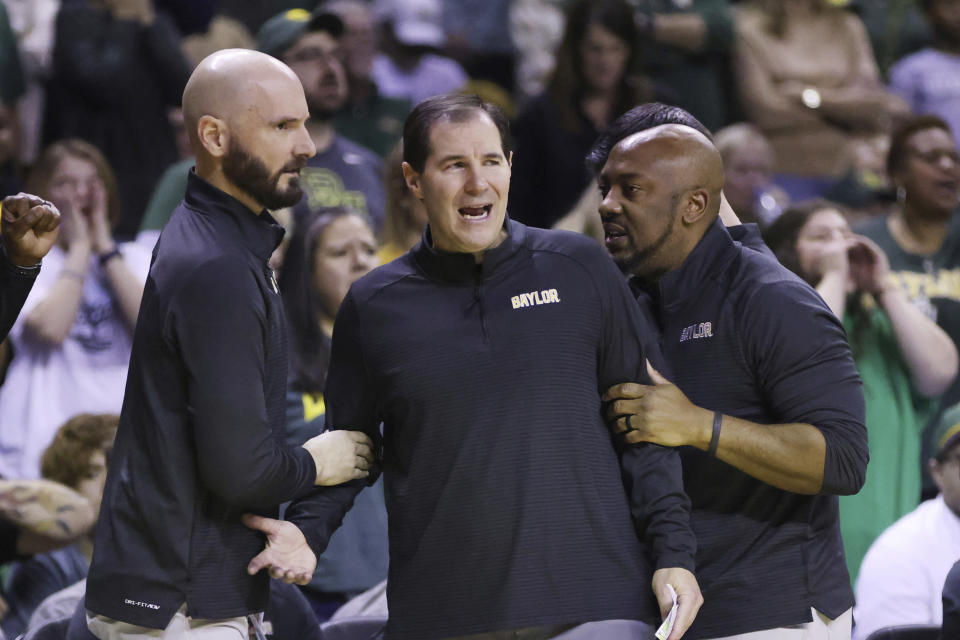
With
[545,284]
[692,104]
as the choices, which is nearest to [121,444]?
[545,284]

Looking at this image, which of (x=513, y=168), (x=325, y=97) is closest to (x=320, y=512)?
(x=325, y=97)

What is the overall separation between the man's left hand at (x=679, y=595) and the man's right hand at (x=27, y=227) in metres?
1.60

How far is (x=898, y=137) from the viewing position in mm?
6309

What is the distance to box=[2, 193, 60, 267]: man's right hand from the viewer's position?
325 centimetres

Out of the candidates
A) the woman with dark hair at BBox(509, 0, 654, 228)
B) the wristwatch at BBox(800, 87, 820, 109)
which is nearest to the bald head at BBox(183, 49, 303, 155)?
the woman with dark hair at BBox(509, 0, 654, 228)

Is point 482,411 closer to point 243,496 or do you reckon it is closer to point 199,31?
point 243,496

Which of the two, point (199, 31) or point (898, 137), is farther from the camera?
point (199, 31)

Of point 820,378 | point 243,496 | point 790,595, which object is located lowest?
point 790,595

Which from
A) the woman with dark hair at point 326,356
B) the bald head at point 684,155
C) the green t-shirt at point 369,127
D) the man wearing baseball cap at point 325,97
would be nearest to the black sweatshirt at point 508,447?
the bald head at point 684,155

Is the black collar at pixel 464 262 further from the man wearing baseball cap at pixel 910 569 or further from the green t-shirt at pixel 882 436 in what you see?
the green t-shirt at pixel 882 436

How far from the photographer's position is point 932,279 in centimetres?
611

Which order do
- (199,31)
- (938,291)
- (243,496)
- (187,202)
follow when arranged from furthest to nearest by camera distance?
(199,31), (938,291), (187,202), (243,496)

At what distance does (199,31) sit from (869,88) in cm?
384

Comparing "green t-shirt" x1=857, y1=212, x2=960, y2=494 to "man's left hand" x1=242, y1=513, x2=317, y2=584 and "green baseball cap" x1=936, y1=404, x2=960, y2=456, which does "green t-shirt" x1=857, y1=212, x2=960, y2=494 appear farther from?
"man's left hand" x1=242, y1=513, x2=317, y2=584
